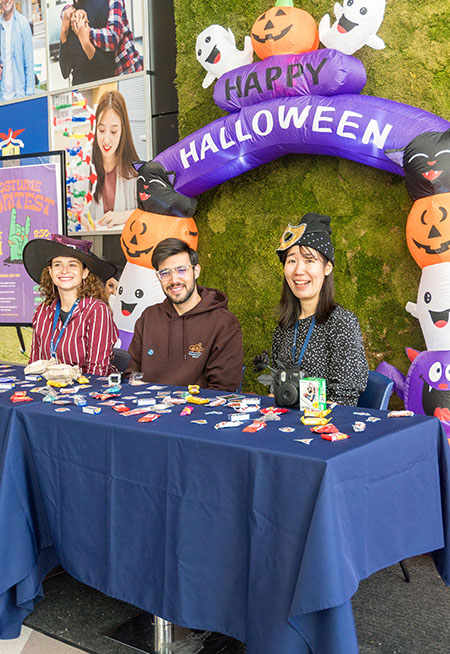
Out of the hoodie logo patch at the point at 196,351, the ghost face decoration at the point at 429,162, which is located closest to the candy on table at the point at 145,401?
the hoodie logo patch at the point at 196,351

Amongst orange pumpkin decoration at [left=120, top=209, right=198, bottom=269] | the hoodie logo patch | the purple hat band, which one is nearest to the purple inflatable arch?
orange pumpkin decoration at [left=120, top=209, right=198, bottom=269]

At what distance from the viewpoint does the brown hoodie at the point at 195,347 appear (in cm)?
295

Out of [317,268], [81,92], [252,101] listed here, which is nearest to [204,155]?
[252,101]

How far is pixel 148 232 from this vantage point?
13.4 ft

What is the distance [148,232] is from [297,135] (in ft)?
3.58

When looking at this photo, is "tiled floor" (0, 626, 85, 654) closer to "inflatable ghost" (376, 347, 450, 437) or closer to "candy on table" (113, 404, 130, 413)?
"candy on table" (113, 404, 130, 413)

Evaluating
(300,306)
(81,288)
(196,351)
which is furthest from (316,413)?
(81,288)

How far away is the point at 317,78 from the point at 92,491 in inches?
93.4

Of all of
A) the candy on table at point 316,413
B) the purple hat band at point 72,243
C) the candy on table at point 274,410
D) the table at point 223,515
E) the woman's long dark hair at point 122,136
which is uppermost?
the woman's long dark hair at point 122,136

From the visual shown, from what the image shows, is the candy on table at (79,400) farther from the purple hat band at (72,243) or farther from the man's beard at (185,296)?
the purple hat band at (72,243)

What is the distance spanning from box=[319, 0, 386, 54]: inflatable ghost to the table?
221 cm

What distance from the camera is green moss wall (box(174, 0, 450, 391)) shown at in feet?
11.9

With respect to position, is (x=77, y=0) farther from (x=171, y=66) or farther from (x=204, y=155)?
(x=204, y=155)

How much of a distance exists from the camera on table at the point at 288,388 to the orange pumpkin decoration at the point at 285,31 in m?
2.17
